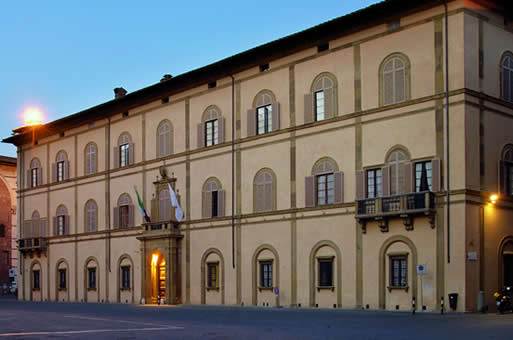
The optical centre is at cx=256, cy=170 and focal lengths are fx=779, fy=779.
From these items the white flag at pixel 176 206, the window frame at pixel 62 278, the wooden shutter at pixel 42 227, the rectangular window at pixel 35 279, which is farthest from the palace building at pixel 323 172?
the rectangular window at pixel 35 279

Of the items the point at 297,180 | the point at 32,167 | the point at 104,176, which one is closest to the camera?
the point at 297,180

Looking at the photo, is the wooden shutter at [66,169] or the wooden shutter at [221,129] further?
the wooden shutter at [66,169]

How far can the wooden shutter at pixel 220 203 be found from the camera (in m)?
50.1

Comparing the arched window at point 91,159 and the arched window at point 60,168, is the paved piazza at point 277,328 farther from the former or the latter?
the arched window at point 60,168

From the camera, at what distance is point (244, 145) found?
160 feet

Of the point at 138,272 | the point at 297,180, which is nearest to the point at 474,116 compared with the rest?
the point at 297,180

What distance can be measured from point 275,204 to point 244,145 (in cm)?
468

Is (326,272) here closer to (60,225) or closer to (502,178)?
(502,178)

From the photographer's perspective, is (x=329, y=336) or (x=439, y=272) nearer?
(x=329, y=336)

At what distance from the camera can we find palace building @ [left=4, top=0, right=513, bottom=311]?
37.4m

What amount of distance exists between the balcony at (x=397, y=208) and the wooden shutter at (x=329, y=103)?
18.5ft

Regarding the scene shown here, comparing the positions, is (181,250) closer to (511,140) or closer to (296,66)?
(296,66)

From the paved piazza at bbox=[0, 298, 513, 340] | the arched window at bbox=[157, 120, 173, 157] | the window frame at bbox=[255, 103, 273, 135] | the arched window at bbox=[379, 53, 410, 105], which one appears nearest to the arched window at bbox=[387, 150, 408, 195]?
the arched window at bbox=[379, 53, 410, 105]

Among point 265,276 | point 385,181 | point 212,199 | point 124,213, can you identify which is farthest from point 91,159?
point 385,181
